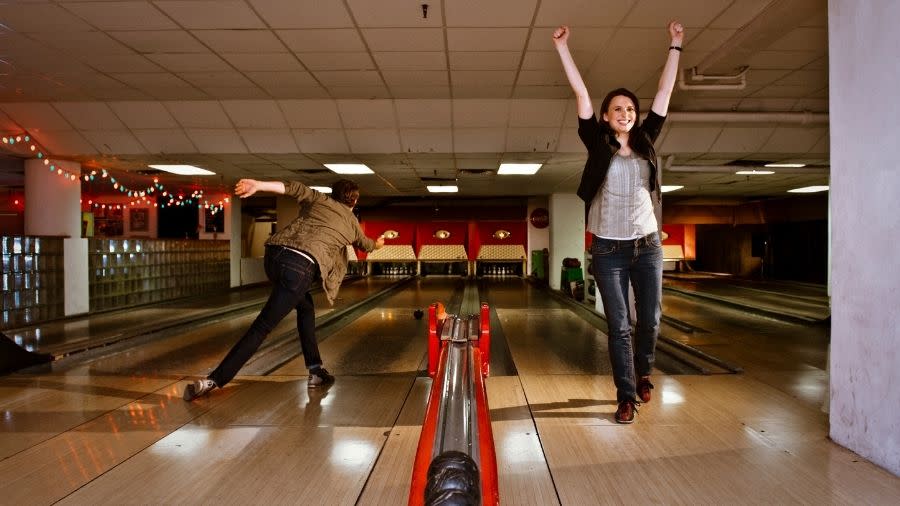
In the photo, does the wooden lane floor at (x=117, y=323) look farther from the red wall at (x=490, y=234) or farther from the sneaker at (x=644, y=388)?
the red wall at (x=490, y=234)

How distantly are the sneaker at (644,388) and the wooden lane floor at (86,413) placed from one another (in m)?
2.22

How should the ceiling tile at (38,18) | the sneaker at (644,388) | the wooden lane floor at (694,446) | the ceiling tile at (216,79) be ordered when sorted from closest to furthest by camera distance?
the wooden lane floor at (694,446) < the sneaker at (644,388) < the ceiling tile at (38,18) < the ceiling tile at (216,79)

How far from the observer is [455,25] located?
185 inches

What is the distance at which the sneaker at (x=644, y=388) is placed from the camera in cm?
311

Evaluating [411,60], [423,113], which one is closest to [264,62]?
[411,60]

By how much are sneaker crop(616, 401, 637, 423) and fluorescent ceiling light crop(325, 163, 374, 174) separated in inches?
287

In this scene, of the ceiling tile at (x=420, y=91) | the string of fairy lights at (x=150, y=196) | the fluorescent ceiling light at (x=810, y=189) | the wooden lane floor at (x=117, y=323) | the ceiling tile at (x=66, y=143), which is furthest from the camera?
the fluorescent ceiling light at (x=810, y=189)

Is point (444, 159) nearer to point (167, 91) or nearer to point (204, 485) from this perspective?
point (167, 91)

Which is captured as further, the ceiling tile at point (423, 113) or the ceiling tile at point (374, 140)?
the ceiling tile at point (374, 140)

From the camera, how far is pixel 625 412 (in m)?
2.80

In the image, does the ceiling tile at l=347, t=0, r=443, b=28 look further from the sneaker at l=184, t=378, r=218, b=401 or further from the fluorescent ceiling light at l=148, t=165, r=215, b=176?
the fluorescent ceiling light at l=148, t=165, r=215, b=176

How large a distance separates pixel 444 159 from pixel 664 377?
5.87m

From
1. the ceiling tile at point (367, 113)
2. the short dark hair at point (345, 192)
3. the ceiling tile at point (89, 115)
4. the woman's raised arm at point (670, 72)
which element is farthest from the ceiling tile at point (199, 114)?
the woman's raised arm at point (670, 72)

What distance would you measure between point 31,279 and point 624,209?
8359mm
